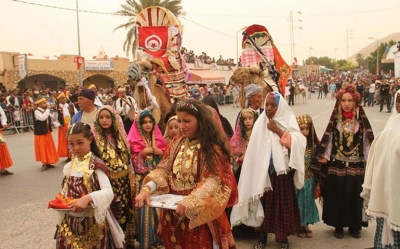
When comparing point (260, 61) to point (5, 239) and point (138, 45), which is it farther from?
point (5, 239)

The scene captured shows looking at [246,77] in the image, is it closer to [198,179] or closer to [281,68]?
[281,68]

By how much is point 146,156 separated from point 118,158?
0.41 m

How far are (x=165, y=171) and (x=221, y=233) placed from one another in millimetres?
669

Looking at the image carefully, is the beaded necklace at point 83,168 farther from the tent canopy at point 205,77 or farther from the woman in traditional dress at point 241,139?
the tent canopy at point 205,77

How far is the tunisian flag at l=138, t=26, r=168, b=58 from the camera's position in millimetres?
8779

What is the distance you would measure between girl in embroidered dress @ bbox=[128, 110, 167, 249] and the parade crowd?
0.01 metres

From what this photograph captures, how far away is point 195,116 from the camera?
2.75 meters

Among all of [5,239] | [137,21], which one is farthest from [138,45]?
[5,239]

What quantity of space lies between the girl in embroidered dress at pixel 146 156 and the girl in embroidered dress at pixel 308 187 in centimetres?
178

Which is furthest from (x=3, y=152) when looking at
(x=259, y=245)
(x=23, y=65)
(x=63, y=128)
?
(x=23, y=65)

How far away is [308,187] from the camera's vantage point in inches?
176

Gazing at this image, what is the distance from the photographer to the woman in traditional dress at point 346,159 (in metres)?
4.37

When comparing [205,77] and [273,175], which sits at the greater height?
[205,77]

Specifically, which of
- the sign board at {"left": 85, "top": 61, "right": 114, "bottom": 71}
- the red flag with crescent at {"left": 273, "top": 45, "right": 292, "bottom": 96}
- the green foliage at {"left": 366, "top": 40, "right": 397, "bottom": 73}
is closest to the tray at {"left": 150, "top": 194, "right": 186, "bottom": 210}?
the red flag with crescent at {"left": 273, "top": 45, "right": 292, "bottom": 96}
